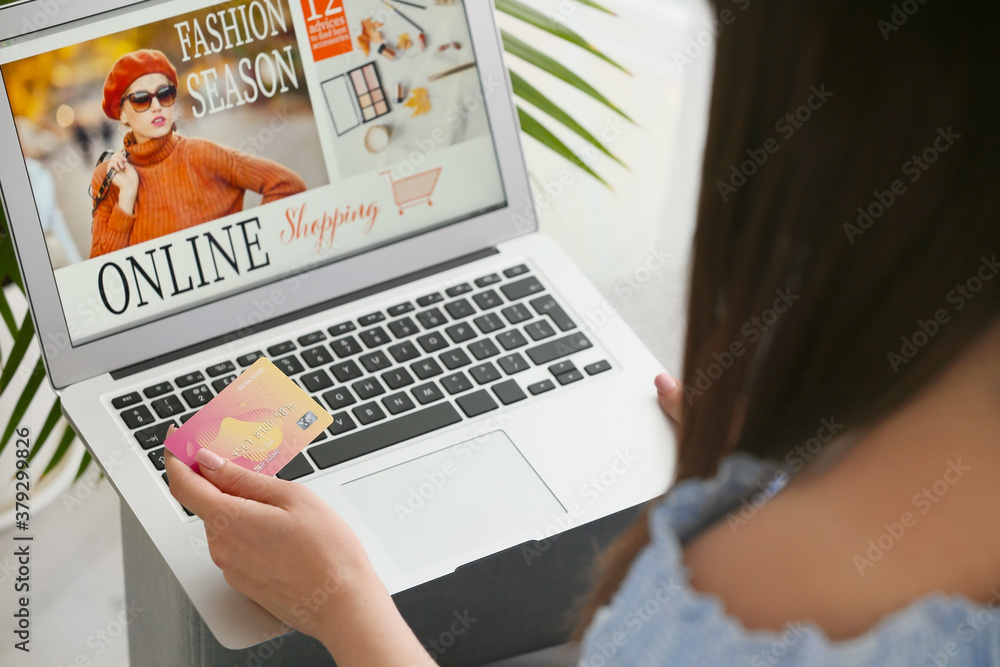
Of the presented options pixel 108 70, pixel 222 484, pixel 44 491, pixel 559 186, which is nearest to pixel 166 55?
pixel 108 70

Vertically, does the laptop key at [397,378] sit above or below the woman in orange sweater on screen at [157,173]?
below

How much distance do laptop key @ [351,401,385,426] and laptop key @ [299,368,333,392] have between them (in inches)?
1.5

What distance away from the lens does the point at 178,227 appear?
802mm

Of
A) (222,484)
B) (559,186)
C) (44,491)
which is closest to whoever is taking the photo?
(222,484)

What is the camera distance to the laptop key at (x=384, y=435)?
749 mm

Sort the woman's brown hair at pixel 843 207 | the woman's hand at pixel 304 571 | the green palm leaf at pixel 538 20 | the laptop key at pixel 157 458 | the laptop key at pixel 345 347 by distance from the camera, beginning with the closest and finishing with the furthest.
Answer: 1. the woman's brown hair at pixel 843 207
2. the woman's hand at pixel 304 571
3. the laptop key at pixel 157 458
4. the laptop key at pixel 345 347
5. the green palm leaf at pixel 538 20

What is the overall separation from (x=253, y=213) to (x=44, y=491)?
0.80 m

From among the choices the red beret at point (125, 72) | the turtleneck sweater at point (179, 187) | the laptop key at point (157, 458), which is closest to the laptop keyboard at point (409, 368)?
the laptop key at point (157, 458)

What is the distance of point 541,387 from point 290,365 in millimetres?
218

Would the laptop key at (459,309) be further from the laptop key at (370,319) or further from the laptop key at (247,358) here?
the laptop key at (247,358)

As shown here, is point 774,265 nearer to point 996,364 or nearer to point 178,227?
point 996,364

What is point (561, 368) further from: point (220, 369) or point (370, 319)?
point (220, 369)

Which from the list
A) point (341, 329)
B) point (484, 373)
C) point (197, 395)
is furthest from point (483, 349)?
point (197, 395)

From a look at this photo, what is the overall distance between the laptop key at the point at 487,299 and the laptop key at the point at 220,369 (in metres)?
0.23
